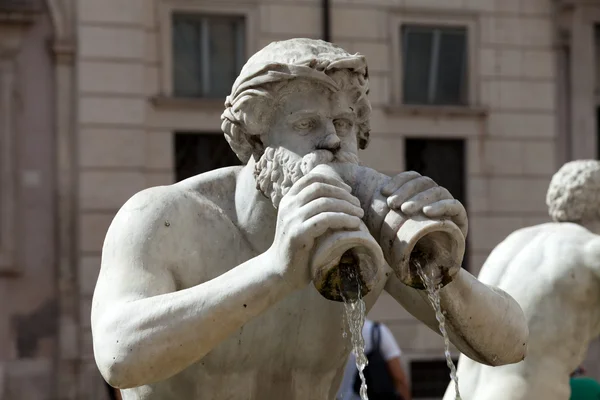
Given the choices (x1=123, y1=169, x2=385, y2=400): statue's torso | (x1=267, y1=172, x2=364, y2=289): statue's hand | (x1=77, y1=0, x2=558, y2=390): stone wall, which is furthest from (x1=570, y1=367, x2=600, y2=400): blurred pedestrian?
(x1=77, y1=0, x2=558, y2=390): stone wall

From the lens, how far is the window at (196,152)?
15.0 metres

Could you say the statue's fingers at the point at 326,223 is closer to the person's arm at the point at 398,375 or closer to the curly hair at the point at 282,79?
the curly hair at the point at 282,79

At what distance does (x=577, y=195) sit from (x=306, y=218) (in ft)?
11.3

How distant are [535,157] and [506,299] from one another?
12695mm

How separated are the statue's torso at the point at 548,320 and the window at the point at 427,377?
9.34 metres

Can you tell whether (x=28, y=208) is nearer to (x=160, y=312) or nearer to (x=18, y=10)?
(x=18, y=10)

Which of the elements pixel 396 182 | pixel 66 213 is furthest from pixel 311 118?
pixel 66 213

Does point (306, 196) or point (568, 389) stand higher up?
point (306, 196)

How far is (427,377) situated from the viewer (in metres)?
15.3

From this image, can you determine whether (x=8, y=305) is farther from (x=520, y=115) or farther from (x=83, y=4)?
(x=520, y=115)

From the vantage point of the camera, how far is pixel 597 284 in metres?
5.88

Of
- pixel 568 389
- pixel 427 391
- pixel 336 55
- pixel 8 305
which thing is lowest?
pixel 427 391

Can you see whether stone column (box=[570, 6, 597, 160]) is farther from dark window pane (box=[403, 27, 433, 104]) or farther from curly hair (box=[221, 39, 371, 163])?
curly hair (box=[221, 39, 371, 163])

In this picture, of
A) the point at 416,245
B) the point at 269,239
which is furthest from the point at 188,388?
the point at 416,245
